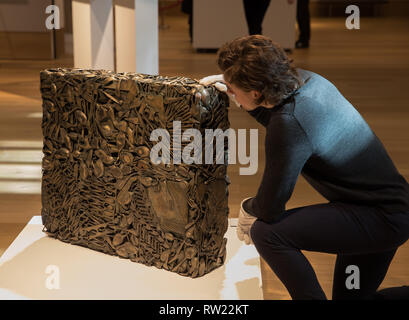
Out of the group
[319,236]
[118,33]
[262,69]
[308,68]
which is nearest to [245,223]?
[319,236]

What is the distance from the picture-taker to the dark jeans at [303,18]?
372 inches

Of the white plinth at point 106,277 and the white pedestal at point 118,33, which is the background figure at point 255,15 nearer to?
the white pedestal at point 118,33

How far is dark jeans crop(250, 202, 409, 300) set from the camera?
6.53 feet

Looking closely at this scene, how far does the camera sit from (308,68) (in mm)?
7645

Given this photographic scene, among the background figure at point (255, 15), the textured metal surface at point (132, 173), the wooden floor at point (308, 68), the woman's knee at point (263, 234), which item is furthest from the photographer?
the background figure at point (255, 15)

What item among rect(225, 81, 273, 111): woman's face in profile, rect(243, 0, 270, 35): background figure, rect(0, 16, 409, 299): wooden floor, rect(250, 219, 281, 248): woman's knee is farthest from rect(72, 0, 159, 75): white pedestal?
rect(243, 0, 270, 35): background figure

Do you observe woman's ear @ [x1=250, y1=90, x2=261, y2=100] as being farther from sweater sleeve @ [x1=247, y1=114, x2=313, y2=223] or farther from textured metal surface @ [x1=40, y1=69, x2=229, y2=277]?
textured metal surface @ [x1=40, y1=69, x2=229, y2=277]

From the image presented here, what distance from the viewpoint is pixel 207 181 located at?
236 centimetres

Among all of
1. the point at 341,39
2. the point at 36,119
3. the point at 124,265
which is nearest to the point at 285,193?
the point at 124,265

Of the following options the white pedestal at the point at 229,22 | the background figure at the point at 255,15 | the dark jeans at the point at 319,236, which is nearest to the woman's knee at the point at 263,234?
the dark jeans at the point at 319,236

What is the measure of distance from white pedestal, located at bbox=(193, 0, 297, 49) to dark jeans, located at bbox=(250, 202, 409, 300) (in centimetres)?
737

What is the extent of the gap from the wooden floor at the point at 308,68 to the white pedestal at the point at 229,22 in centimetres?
25

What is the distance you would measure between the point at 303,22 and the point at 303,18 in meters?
0.16

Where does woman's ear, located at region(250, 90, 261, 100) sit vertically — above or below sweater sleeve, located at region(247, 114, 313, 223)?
above
